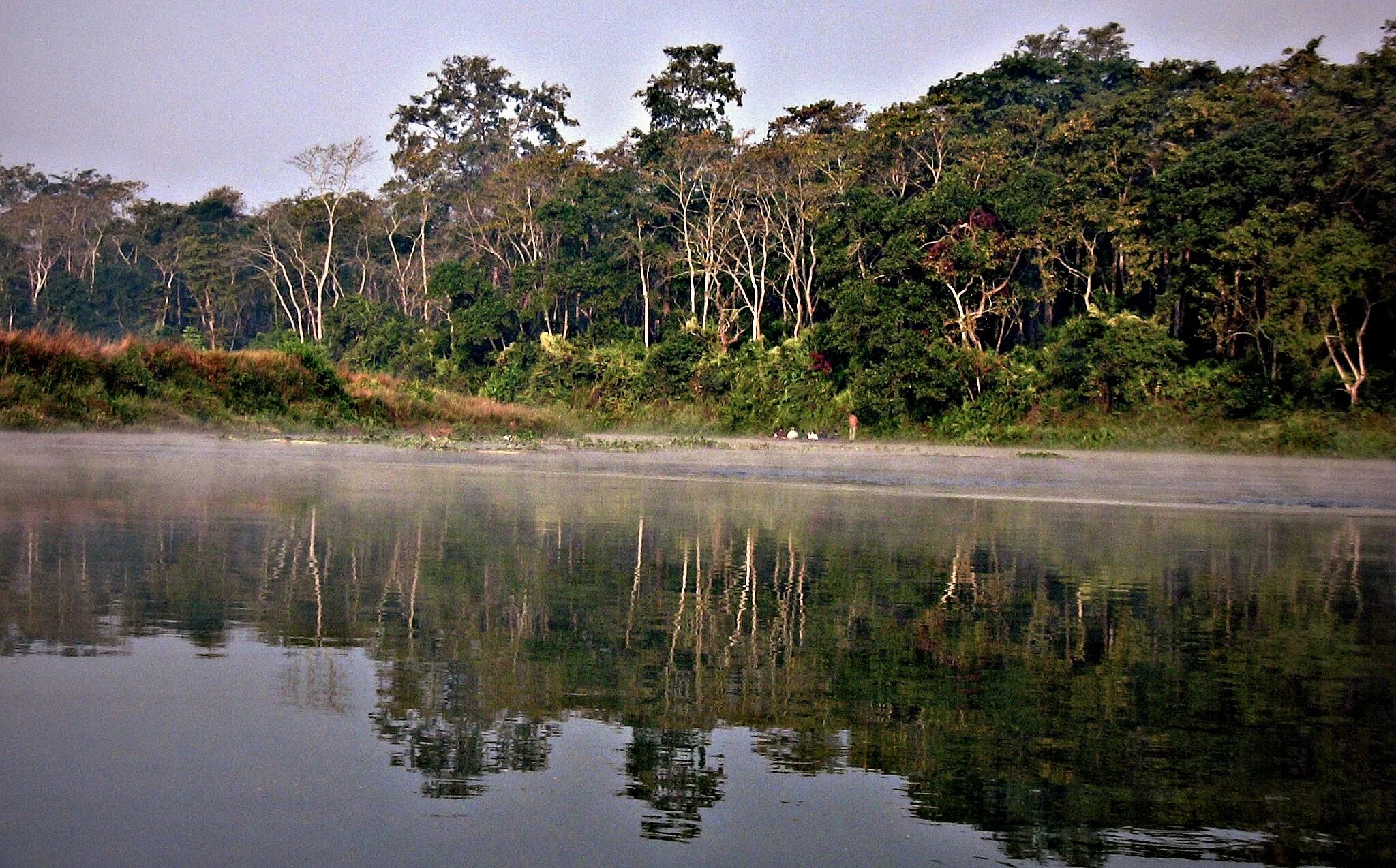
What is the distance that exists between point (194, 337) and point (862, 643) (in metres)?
54.0

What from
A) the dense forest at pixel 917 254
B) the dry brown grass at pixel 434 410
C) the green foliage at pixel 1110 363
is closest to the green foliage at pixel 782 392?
the dense forest at pixel 917 254

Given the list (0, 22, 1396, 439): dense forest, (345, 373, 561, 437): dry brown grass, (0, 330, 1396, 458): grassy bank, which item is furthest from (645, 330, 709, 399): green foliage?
(345, 373, 561, 437): dry brown grass

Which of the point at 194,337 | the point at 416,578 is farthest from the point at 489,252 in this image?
the point at 416,578

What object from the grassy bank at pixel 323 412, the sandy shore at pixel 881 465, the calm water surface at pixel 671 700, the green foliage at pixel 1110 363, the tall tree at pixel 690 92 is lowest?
the calm water surface at pixel 671 700

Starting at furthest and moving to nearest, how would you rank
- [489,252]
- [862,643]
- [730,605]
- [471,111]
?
[471,111]
[489,252]
[730,605]
[862,643]

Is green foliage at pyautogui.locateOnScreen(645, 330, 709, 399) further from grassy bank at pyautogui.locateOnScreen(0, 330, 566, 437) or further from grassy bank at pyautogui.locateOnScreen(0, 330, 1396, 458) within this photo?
grassy bank at pyautogui.locateOnScreen(0, 330, 566, 437)

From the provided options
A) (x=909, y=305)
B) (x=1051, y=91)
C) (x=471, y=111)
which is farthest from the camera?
(x=471, y=111)

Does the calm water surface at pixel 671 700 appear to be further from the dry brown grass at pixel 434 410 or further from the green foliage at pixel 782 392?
the green foliage at pixel 782 392

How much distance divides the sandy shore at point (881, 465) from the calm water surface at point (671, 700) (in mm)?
7410

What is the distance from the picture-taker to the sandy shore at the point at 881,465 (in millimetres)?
18031

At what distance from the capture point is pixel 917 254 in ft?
122

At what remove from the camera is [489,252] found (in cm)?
5391

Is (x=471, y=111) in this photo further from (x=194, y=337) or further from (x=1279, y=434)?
(x=1279, y=434)

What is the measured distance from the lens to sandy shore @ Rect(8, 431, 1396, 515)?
59.2 feet
